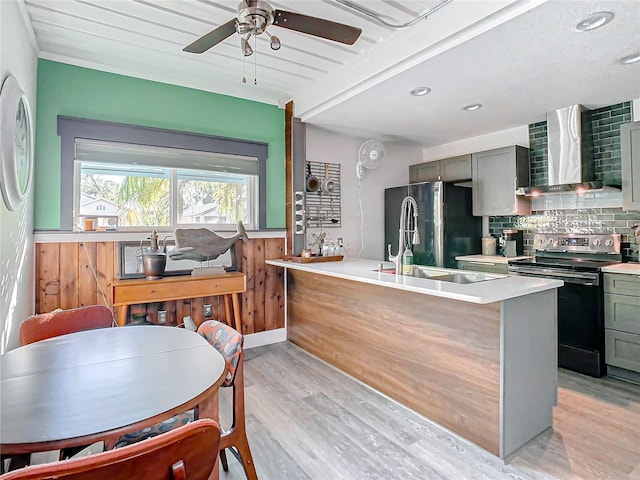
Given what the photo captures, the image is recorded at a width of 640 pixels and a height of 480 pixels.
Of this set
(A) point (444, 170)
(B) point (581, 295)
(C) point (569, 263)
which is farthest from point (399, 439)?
(A) point (444, 170)

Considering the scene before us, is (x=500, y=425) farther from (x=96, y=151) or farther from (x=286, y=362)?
(x=96, y=151)

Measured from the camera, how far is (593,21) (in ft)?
6.22

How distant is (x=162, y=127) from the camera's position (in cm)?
319

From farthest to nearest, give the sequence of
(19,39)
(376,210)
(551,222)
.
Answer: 1. (376,210)
2. (551,222)
3. (19,39)

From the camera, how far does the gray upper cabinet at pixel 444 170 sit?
4.22 metres

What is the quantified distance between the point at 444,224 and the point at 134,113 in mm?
3236

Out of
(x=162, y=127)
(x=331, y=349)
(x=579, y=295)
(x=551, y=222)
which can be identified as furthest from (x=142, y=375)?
(x=551, y=222)

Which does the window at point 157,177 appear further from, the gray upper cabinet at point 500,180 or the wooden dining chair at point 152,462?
the wooden dining chair at point 152,462

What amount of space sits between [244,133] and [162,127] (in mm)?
774

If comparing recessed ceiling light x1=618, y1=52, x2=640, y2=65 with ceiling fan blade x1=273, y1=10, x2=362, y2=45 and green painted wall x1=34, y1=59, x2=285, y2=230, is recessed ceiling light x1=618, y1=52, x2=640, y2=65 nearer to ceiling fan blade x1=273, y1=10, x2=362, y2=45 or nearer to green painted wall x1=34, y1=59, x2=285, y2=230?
ceiling fan blade x1=273, y1=10, x2=362, y2=45

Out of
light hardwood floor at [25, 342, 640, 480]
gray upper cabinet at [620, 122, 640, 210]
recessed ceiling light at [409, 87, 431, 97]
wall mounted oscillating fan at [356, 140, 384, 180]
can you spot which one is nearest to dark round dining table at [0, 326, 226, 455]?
light hardwood floor at [25, 342, 640, 480]

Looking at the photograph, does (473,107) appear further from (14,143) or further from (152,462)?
(152,462)

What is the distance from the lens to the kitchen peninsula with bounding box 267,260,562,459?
1830 millimetres

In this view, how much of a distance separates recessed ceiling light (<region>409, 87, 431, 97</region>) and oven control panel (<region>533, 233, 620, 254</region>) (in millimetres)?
2050
